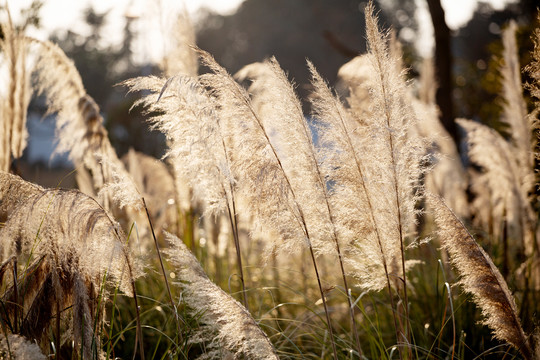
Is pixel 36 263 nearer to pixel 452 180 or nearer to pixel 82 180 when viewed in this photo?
pixel 82 180

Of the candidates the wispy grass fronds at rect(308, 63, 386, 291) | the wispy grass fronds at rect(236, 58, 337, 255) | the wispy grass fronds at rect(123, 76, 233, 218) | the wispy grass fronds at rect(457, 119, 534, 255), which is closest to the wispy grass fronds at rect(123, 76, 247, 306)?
the wispy grass fronds at rect(123, 76, 233, 218)

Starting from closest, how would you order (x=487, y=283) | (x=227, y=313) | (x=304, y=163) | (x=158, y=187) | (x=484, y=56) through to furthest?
1. (x=227, y=313)
2. (x=487, y=283)
3. (x=304, y=163)
4. (x=158, y=187)
5. (x=484, y=56)

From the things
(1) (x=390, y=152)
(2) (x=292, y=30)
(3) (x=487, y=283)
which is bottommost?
(3) (x=487, y=283)

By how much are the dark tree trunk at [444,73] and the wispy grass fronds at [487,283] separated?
4.43 metres

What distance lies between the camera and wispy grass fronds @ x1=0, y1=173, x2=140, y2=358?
1939mm

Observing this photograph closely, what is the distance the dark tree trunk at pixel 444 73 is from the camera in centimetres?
621

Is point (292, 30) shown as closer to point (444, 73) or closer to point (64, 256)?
point (444, 73)

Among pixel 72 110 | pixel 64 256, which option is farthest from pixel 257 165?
pixel 72 110

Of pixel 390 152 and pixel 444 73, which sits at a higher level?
pixel 444 73

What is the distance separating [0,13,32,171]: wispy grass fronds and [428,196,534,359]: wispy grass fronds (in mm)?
2713

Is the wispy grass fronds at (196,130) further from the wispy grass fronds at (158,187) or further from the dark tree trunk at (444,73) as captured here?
the dark tree trunk at (444,73)

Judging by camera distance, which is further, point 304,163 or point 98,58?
point 98,58

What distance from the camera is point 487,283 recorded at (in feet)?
6.84

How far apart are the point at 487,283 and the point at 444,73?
189 inches
